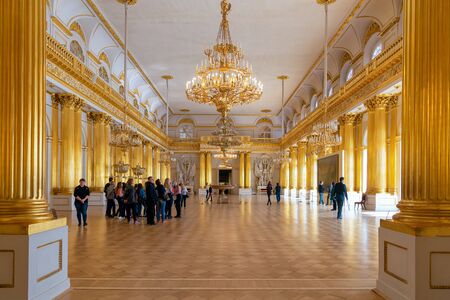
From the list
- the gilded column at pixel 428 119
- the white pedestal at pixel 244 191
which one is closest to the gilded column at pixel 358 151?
the gilded column at pixel 428 119

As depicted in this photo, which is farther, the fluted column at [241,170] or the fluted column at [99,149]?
the fluted column at [241,170]

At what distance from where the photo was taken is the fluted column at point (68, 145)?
1519cm

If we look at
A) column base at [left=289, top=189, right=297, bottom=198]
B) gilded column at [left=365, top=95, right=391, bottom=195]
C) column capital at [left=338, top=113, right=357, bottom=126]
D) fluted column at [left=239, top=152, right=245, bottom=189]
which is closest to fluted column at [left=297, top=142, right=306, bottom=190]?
column base at [left=289, top=189, right=297, bottom=198]

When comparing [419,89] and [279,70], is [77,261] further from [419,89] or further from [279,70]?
[279,70]

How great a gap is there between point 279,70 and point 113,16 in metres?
10.8

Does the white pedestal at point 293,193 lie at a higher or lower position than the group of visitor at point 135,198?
lower

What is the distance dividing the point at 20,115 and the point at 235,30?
14052 millimetres

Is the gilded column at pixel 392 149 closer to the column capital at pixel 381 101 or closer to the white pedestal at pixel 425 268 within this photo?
the column capital at pixel 381 101

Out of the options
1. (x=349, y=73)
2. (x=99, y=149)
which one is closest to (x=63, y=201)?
(x=99, y=149)

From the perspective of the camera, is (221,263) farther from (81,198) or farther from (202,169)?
(202,169)

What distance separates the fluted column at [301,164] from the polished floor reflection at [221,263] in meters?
21.7

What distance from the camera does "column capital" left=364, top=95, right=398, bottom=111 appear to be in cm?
1540

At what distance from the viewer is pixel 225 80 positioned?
1216 centimetres

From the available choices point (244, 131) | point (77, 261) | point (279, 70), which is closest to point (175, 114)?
point (244, 131)
